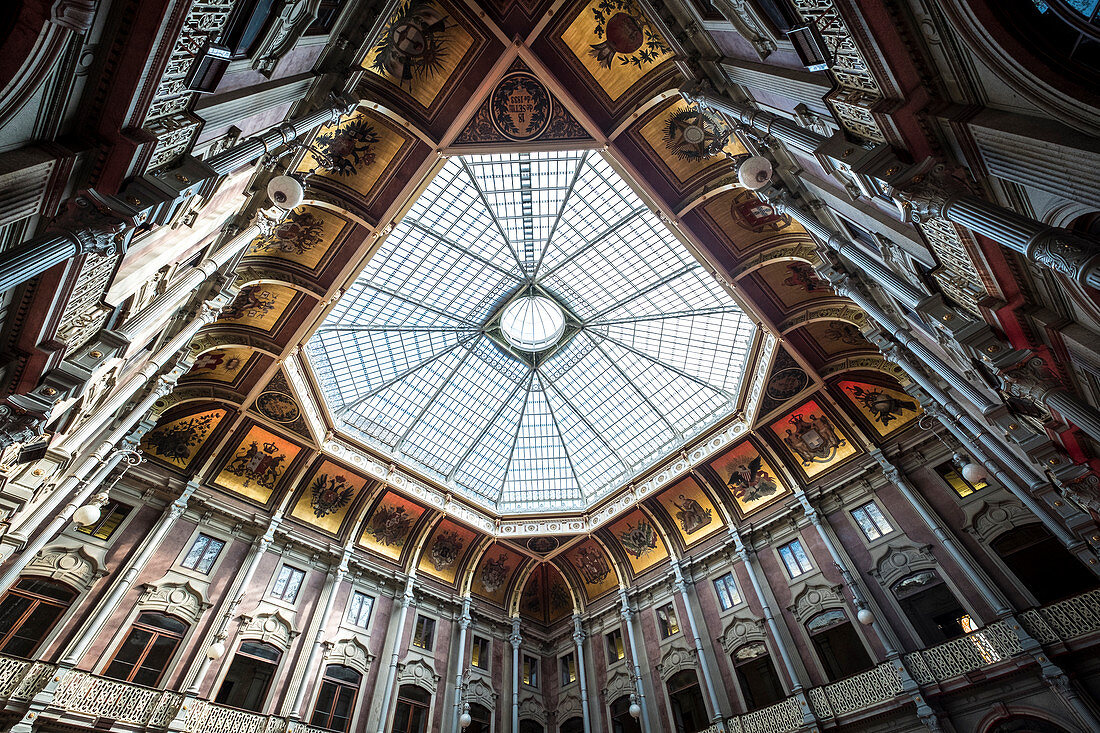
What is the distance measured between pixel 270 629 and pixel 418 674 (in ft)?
20.0

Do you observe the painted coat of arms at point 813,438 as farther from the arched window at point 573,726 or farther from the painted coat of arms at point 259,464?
the painted coat of arms at point 259,464

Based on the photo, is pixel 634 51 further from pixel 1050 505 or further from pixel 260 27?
pixel 1050 505

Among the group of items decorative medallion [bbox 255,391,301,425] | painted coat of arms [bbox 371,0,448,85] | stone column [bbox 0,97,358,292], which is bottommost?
stone column [bbox 0,97,358,292]

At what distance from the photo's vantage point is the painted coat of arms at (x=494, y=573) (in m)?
26.8

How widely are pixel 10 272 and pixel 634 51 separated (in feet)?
43.3

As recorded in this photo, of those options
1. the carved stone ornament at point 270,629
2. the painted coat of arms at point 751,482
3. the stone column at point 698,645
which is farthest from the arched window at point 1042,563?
the carved stone ornament at point 270,629

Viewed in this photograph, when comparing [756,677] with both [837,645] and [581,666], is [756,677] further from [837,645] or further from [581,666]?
[581,666]

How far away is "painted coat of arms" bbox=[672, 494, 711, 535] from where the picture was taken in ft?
78.2

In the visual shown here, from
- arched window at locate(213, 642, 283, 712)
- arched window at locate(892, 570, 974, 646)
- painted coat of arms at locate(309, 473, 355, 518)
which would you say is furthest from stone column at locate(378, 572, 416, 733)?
arched window at locate(892, 570, 974, 646)

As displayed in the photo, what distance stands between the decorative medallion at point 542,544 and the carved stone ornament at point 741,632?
939cm

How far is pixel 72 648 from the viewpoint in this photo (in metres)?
14.8

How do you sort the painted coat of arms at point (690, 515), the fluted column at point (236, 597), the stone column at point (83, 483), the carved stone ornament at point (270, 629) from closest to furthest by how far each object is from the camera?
the stone column at point (83, 483)
the fluted column at point (236, 597)
the carved stone ornament at point (270, 629)
the painted coat of arms at point (690, 515)

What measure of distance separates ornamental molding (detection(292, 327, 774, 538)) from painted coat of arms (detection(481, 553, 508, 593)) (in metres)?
1.73

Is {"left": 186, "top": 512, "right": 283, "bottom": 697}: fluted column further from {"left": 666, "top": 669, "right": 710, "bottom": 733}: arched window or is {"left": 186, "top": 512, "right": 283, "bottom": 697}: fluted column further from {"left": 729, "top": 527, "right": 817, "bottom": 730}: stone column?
{"left": 729, "top": 527, "right": 817, "bottom": 730}: stone column
